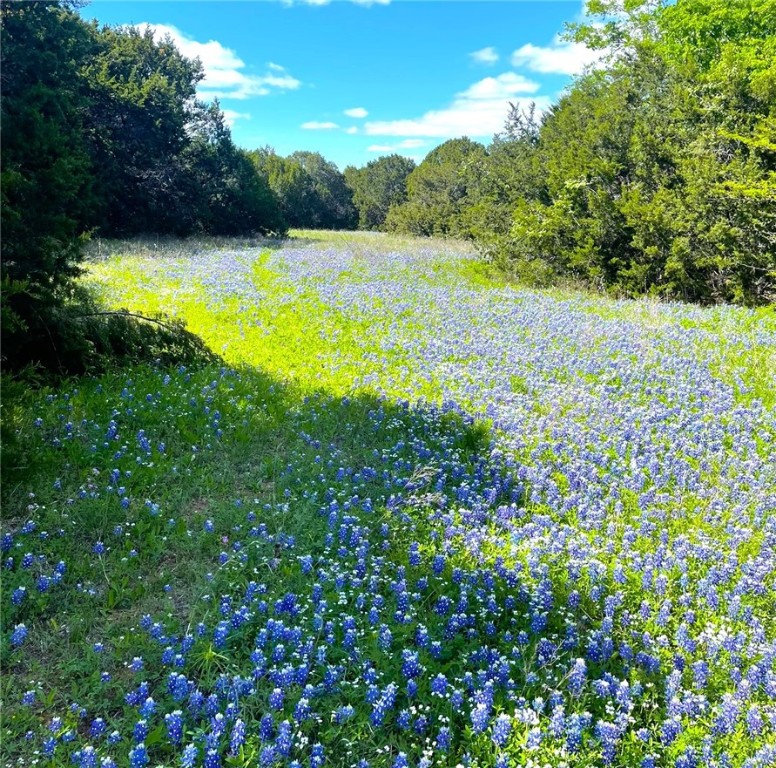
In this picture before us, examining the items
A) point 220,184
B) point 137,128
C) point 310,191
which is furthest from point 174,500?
point 310,191

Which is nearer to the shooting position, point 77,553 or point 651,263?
point 77,553

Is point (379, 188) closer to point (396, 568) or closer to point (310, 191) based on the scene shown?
point (310, 191)

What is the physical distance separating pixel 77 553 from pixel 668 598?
4106 millimetres

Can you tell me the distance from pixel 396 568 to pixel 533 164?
1930 centimetres

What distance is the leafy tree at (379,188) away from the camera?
68.2m

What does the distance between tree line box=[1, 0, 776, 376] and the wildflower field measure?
2118mm

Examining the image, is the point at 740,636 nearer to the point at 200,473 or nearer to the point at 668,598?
the point at 668,598

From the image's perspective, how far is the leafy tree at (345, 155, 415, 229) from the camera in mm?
68188

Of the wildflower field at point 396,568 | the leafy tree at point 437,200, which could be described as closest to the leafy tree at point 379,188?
the leafy tree at point 437,200

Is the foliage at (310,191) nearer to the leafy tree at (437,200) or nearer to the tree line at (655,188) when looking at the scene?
the leafy tree at (437,200)

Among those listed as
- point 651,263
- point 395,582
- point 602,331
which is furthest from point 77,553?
point 651,263

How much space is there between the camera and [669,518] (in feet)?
15.6

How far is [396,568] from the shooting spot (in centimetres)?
411

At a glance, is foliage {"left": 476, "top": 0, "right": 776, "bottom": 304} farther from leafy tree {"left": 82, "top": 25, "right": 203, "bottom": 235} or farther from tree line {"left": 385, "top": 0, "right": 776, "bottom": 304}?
leafy tree {"left": 82, "top": 25, "right": 203, "bottom": 235}
